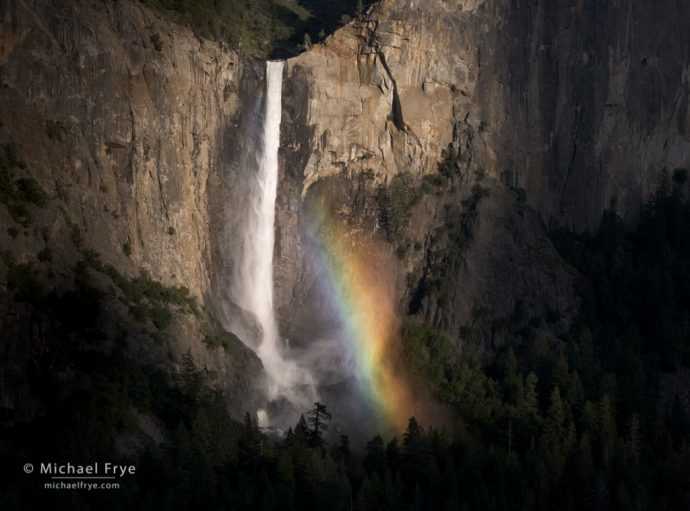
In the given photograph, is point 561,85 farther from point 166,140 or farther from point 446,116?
point 166,140

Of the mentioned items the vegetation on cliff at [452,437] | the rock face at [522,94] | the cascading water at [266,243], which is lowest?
the vegetation on cliff at [452,437]

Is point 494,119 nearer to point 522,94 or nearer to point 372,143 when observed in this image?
point 522,94

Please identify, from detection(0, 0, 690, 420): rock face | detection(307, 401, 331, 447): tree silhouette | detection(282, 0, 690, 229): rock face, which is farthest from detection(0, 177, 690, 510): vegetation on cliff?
detection(282, 0, 690, 229): rock face

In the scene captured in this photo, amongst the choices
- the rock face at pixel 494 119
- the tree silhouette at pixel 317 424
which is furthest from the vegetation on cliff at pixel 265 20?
the tree silhouette at pixel 317 424

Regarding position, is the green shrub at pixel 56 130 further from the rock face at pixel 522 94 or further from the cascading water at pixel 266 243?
the rock face at pixel 522 94

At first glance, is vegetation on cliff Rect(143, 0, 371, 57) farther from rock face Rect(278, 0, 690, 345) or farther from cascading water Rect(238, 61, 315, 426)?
rock face Rect(278, 0, 690, 345)

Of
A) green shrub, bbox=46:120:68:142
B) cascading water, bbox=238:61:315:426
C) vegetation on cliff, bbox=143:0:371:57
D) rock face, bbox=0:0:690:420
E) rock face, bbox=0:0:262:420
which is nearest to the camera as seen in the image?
rock face, bbox=0:0:262:420
